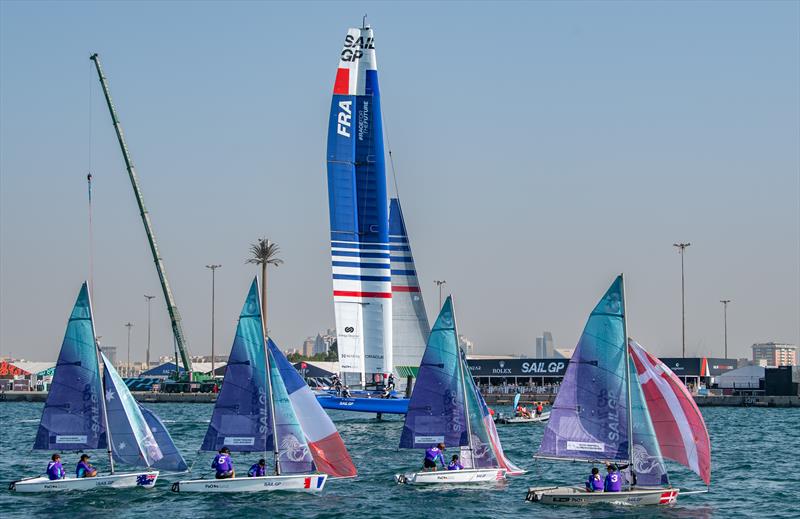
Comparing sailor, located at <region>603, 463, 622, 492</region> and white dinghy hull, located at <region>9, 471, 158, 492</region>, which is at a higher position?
sailor, located at <region>603, 463, 622, 492</region>

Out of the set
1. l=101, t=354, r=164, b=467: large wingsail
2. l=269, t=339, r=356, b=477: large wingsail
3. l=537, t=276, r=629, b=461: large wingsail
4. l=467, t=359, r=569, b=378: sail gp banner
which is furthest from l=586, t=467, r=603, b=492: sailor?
l=467, t=359, r=569, b=378: sail gp banner

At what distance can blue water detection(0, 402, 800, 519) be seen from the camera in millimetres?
39438

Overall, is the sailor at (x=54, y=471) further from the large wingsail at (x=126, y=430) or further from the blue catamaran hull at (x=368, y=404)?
the blue catamaran hull at (x=368, y=404)

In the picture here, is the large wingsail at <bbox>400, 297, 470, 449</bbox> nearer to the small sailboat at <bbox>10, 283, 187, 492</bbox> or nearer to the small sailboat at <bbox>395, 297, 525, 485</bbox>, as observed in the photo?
the small sailboat at <bbox>395, 297, 525, 485</bbox>

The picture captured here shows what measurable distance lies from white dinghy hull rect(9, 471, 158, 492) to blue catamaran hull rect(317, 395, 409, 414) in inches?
1260

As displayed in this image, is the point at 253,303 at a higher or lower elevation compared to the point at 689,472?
higher

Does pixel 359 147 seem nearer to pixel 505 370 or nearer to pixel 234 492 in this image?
pixel 234 492

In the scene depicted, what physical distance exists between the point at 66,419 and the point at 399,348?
37018 mm

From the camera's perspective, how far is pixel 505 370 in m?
135

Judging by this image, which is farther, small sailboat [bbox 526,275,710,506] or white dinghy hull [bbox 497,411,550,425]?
white dinghy hull [bbox 497,411,550,425]

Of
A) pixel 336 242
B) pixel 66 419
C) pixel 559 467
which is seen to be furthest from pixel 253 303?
pixel 336 242

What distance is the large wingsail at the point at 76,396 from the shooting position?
143 ft

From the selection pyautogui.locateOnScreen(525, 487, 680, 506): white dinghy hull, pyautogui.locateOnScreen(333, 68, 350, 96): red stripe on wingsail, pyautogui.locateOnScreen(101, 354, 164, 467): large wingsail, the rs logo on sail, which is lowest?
pyautogui.locateOnScreen(525, 487, 680, 506): white dinghy hull

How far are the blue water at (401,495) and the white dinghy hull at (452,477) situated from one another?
332 millimetres
